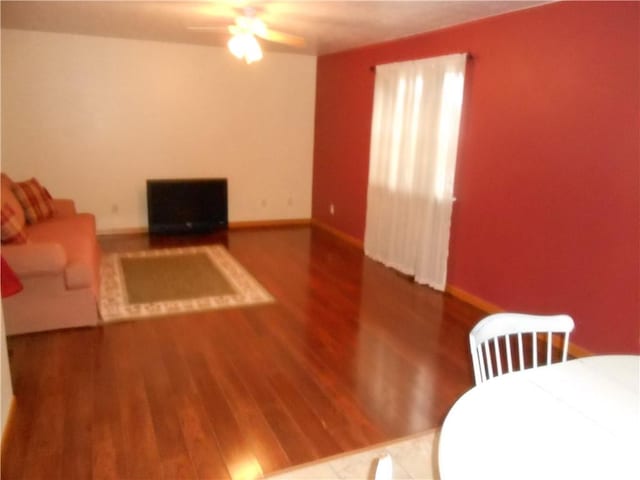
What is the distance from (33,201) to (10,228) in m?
1.28

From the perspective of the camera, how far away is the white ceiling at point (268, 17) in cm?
349

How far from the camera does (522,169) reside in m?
3.52

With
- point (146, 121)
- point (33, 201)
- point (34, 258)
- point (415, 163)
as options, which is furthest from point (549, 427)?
point (146, 121)

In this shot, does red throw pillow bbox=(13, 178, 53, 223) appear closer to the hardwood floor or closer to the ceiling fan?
the hardwood floor

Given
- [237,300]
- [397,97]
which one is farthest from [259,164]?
[237,300]

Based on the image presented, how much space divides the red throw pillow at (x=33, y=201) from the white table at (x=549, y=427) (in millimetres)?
4161

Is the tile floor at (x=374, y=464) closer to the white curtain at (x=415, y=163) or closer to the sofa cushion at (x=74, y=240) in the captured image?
the sofa cushion at (x=74, y=240)

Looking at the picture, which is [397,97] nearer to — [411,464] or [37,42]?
[411,464]

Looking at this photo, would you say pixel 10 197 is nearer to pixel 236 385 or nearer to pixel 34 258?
pixel 34 258

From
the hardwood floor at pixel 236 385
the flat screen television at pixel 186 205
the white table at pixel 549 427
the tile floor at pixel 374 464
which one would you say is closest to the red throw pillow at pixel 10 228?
the hardwood floor at pixel 236 385

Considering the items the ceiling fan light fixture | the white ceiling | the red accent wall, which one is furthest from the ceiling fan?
the red accent wall

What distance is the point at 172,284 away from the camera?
168 inches

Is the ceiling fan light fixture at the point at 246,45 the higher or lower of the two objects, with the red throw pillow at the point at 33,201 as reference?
higher

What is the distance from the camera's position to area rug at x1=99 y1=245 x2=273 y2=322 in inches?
148
